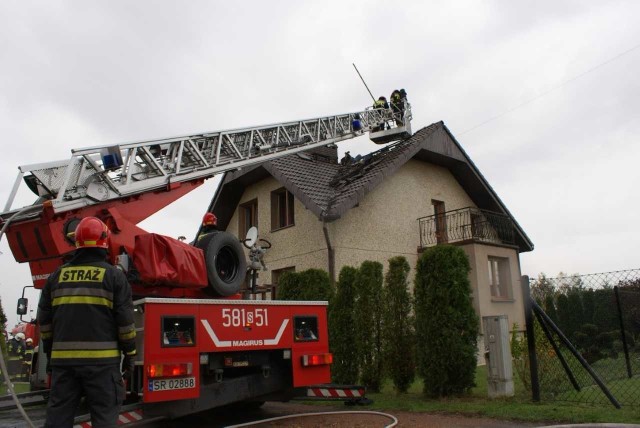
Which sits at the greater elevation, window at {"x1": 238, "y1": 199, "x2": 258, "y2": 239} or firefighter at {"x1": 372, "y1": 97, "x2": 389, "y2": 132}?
firefighter at {"x1": 372, "y1": 97, "x2": 389, "y2": 132}

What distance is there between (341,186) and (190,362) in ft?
32.1

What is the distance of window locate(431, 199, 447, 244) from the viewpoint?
1672 centimetres

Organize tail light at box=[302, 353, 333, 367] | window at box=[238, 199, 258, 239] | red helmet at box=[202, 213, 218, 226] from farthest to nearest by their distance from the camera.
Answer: window at box=[238, 199, 258, 239], red helmet at box=[202, 213, 218, 226], tail light at box=[302, 353, 333, 367]

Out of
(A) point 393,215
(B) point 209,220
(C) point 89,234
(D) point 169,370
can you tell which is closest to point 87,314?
(C) point 89,234

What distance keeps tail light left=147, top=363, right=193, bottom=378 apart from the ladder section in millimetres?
1976

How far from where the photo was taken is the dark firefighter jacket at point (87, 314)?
13.1ft

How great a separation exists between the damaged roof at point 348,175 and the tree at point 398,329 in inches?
126

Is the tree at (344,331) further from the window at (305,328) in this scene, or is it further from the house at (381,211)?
the window at (305,328)

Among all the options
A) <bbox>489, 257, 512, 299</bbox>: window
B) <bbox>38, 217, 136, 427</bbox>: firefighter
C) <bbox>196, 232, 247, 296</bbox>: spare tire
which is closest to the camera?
<bbox>38, 217, 136, 427</bbox>: firefighter

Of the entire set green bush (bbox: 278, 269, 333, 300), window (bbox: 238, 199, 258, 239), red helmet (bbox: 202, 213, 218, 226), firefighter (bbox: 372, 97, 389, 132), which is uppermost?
firefighter (bbox: 372, 97, 389, 132)

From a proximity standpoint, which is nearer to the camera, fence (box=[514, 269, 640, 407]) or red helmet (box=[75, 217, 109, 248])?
red helmet (box=[75, 217, 109, 248])

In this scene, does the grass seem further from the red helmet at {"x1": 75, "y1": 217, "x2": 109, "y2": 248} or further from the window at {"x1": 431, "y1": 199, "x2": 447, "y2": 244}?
the window at {"x1": 431, "y1": 199, "x2": 447, "y2": 244}

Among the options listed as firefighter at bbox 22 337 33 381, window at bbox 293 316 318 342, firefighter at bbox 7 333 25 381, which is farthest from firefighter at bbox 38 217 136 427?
firefighter at bbox 7 333 25 381

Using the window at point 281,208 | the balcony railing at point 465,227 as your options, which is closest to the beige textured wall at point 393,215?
the balcony railing at point 465,227
